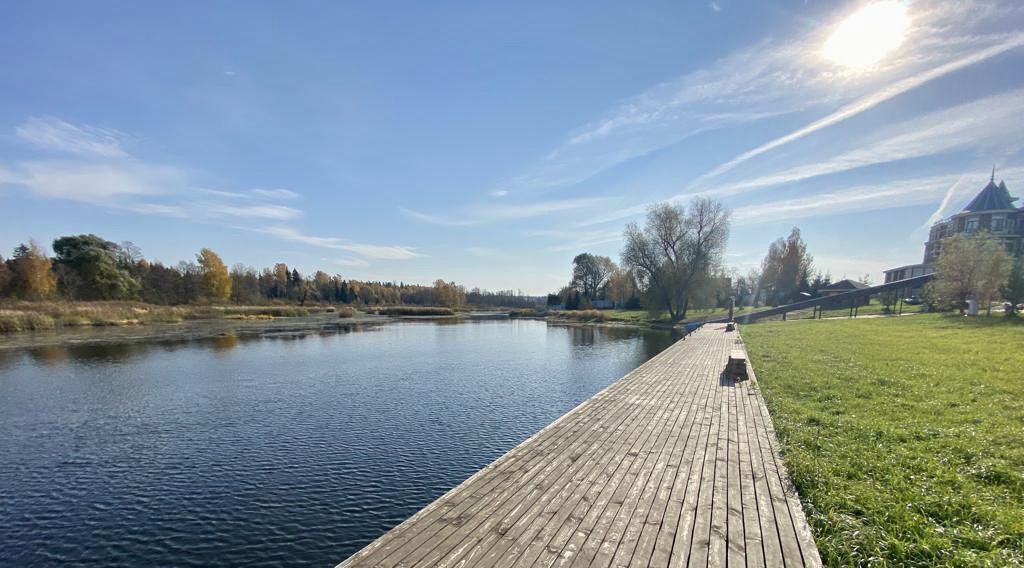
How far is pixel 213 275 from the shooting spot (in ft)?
229

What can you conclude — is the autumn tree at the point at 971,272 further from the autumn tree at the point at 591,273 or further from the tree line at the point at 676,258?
the autumn tree at the point at 591,273

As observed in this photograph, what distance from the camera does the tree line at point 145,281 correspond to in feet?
168

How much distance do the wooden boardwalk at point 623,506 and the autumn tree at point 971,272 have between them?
31290 mm

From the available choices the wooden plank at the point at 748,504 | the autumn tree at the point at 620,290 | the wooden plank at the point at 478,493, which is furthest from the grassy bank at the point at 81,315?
the autumn tree at the point at 620,290

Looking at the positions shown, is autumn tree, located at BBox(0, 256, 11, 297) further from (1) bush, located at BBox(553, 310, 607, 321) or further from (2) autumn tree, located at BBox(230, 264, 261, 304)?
(1) bush, located at BBox(553, 310, 607, 321)

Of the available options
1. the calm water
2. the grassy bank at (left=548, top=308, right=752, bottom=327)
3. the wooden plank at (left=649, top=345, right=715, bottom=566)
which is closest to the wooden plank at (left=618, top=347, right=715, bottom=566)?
the wooden plank at (left=649, top=345, right=715, bottom=566)

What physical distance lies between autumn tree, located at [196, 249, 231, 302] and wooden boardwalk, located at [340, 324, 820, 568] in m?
82.1

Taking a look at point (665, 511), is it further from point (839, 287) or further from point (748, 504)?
point (839, 287)

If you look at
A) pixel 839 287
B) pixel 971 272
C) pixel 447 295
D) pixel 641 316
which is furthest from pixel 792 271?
pixel 447 295

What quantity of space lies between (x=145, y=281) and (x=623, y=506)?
281 feet

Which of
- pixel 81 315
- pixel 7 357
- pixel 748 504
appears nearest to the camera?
pixel 748 504

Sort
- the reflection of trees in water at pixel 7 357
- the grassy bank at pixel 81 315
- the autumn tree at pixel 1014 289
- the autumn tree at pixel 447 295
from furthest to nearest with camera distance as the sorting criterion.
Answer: the autumn tree at pixel 447 295 < the grassy bank at pixel 81 315 < the autumn tree at pixel 1014 289 < the reflection of trees in water at pixel 7 357

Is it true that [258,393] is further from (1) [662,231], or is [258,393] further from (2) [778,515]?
(1) [662,231]

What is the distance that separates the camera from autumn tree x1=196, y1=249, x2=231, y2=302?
69.8 metres
